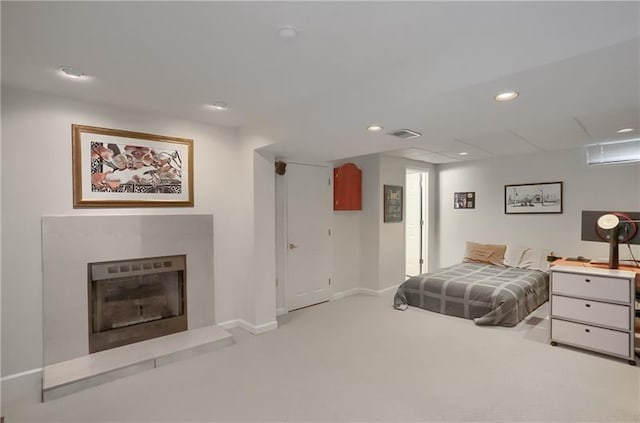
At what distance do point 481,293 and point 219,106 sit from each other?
3.66 meters

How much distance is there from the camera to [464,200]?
608 centimetres

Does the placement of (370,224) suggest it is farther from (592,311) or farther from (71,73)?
(71,73)

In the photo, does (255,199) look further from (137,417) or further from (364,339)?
(137,417)

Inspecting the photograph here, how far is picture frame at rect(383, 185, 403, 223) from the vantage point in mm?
5277

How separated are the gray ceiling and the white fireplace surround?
1127mm

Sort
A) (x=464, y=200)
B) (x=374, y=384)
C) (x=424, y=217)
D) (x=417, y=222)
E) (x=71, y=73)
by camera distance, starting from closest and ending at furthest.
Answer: (x=71, y=73) → (x=374, y=384) → (x=464, y=200) → (x=424, y=217) → (x=417, y=222)

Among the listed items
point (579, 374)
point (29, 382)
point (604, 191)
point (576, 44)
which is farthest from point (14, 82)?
point (604, 191)

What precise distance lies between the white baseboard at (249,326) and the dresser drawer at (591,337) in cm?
293

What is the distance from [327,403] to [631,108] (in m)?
3.27

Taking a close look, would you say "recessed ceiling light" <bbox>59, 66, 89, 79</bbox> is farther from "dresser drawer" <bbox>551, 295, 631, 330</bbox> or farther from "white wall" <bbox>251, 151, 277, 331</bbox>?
"dresser drawer" <bbox>551, 295, 631, 330</bbox>

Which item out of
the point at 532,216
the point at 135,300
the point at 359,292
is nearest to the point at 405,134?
the point at 359,292

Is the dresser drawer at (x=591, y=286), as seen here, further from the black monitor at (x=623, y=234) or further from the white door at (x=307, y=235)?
the white door at (x=307, y=235)

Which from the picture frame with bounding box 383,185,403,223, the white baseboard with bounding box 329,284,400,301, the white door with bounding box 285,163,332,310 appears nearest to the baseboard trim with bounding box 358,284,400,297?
the white baseboard with bounding box 329,284,400,301

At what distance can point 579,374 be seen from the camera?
105 inches
